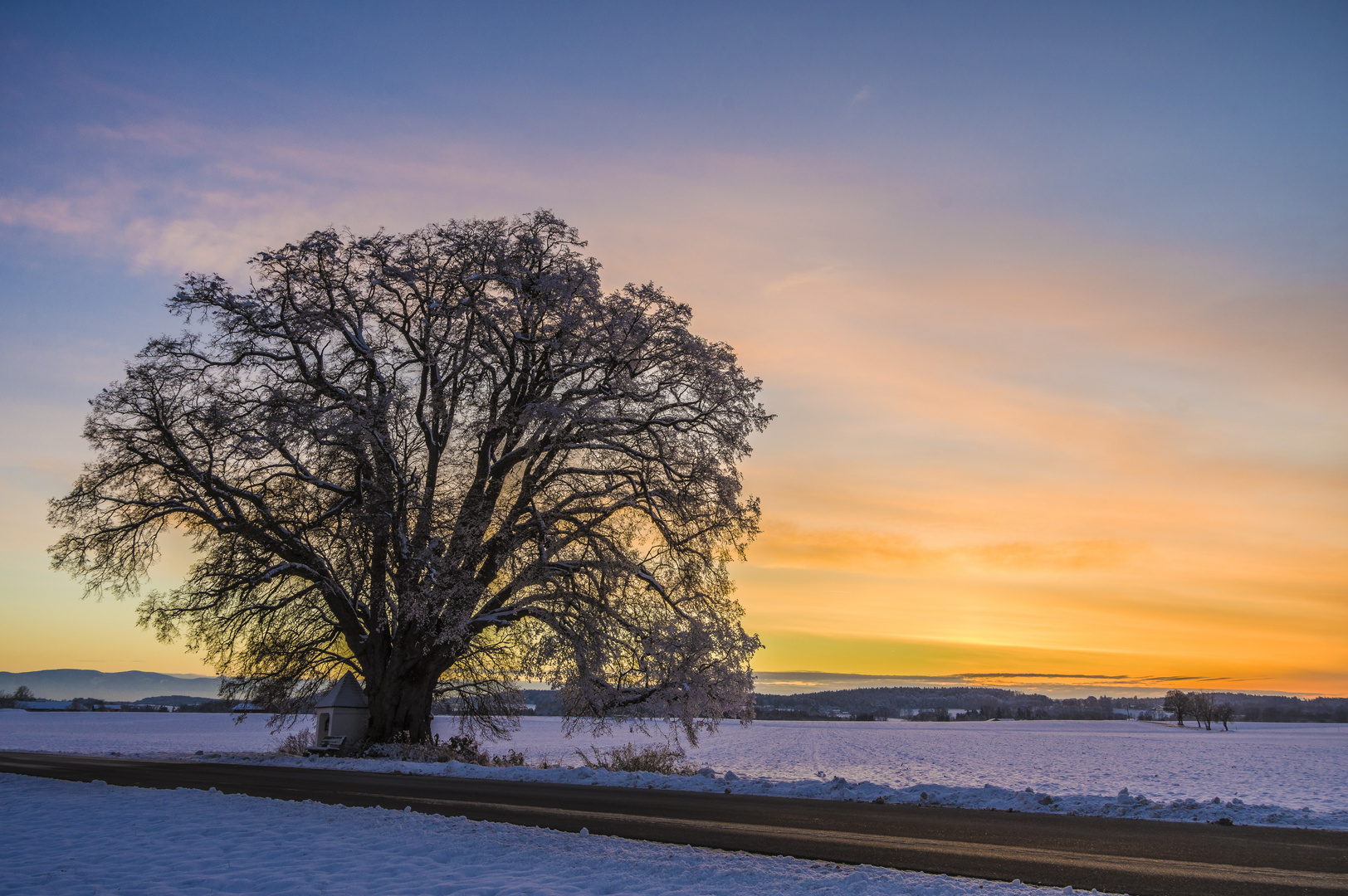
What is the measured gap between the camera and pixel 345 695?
87.5 ft

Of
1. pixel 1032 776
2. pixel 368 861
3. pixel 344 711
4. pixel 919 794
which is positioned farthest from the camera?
pixel 1032 776

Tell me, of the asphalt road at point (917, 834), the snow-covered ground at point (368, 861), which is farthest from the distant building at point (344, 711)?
the snow-covered ground at point (368, 861)

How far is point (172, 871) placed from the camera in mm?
8977

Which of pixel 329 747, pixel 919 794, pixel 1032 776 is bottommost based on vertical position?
pixel 1032 776

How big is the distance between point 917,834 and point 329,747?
65.9ft

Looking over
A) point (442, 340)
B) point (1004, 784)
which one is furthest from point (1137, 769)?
point (442, 340)

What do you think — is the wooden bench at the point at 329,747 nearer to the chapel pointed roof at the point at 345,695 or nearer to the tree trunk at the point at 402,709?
the chapel pointed roof at the point at 345,695

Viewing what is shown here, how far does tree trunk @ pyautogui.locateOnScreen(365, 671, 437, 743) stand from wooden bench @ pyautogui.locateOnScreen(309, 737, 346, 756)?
1388mm

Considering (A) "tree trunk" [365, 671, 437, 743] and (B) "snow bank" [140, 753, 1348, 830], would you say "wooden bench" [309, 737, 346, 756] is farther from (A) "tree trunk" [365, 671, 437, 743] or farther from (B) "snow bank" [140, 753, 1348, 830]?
(B) "snow bank" [140, 753, 1348, 830]

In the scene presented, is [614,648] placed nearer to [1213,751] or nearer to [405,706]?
[405,706]

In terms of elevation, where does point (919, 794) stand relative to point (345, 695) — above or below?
below

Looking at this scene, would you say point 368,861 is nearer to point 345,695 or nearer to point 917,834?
point 917,834

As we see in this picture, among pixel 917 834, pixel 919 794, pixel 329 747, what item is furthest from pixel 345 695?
pixel 917 834

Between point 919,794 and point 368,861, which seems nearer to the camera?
point 368,861
